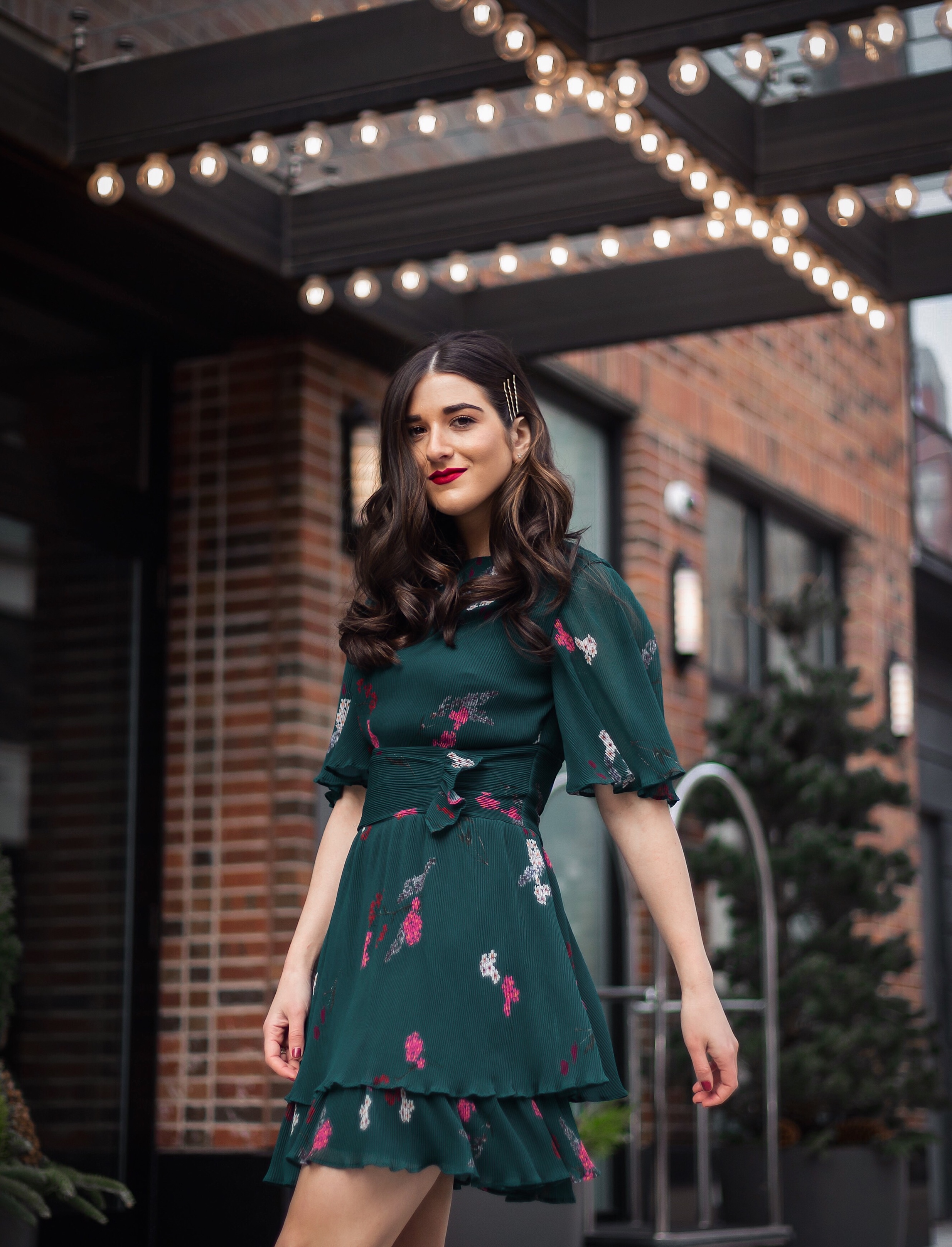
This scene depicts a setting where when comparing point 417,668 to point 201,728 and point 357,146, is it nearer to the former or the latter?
point 201,728

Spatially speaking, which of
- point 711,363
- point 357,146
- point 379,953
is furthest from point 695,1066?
point 711,363

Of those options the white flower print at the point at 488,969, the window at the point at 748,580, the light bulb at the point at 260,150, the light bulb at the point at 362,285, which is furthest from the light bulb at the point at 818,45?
the window at the point at 748,580

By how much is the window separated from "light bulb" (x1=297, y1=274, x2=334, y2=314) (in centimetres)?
263

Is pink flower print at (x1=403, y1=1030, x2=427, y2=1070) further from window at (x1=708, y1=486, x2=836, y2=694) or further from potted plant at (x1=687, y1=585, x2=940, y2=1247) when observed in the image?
window at (x1=708, y1=486, x2=836, y2=694)

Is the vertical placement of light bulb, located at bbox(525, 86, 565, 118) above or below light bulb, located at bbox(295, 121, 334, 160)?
below

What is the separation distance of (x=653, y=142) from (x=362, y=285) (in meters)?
1.14

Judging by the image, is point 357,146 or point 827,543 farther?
point 827,543

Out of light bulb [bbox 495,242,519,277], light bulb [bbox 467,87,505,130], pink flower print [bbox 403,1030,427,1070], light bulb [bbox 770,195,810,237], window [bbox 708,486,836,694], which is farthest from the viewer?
window [bbox 708,486,836,694]

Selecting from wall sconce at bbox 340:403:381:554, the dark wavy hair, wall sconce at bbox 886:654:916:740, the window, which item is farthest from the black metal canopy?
wall sconce at bbox 886:654:916:740

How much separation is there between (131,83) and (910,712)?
18.5ft

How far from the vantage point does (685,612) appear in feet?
21.9

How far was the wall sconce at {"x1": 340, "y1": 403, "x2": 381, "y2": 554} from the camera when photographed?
17.5 feet

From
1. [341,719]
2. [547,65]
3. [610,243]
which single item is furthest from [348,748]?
[610,243]

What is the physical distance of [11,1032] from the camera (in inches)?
188
